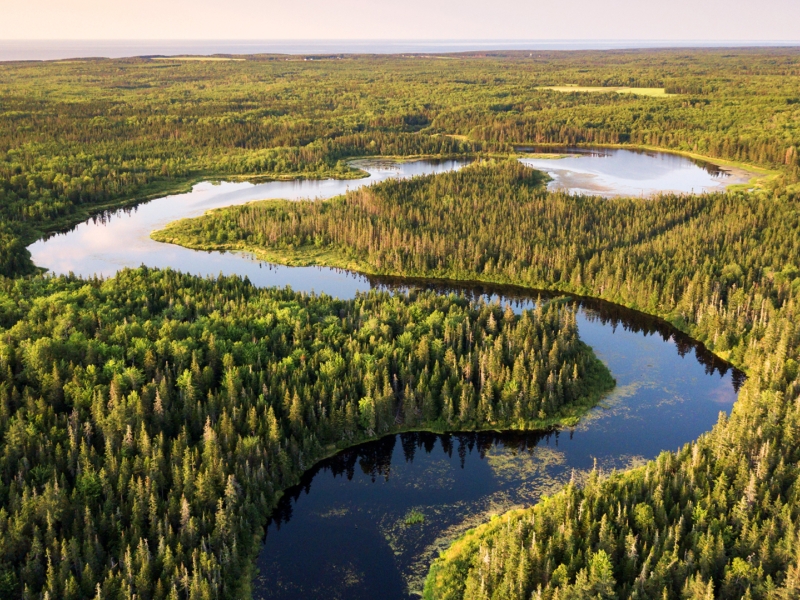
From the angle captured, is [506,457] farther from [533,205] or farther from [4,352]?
[533,205]

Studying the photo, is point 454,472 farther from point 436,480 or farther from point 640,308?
point 640,308

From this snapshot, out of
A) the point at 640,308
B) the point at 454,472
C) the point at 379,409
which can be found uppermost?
the point at 640,308

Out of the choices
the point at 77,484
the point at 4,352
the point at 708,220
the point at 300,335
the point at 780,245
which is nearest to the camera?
the point at 77,484

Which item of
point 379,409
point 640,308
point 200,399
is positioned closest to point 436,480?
point 379,409

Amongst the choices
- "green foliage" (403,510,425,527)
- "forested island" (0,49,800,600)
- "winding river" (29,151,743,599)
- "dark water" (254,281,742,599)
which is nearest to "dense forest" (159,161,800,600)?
"forested island" (0,49,800,600)

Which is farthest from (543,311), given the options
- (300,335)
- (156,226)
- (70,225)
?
(70,225)

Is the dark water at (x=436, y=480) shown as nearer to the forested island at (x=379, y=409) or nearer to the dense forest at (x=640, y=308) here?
the forested island at (x=379, y=409)

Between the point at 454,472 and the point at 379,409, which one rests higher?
the point at 379,409
